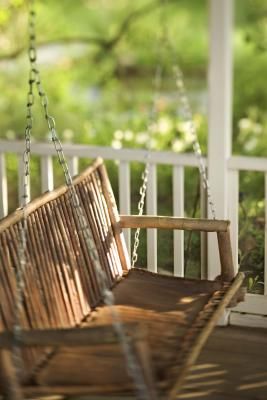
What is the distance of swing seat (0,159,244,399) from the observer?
293 cm

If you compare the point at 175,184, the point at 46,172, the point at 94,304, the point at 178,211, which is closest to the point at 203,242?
the point at 178,211

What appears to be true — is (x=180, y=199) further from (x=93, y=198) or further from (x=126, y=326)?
(x=126, y=326)

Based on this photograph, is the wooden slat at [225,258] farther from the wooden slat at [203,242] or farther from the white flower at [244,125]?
the white flower at [244,125]

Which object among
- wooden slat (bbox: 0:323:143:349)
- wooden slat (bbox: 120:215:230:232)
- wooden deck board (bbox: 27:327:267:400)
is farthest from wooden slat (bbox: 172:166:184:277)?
wooden slat (bbox: 0:323:143:349)

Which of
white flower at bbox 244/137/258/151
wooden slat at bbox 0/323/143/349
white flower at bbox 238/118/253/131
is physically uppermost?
white flower at bbox 238/118/253/131

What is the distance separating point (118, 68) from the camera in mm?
10250

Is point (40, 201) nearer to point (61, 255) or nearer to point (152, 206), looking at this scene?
point (61, 255)

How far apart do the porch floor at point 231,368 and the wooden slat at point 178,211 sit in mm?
363

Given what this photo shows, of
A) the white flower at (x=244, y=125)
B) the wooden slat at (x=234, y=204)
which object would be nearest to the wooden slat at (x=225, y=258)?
the wooden slat at (x=234, y=204)

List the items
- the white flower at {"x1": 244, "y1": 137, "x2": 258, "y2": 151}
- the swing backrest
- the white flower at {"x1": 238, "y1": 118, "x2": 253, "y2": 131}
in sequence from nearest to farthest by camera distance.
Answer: the swing backrest, the white flower at {"x1": 244, "y1": 137, "x2": 258, "y2": 151}, the white flower at {"x1": 238, "y1": 118, "x2": 253, "y2": 131}

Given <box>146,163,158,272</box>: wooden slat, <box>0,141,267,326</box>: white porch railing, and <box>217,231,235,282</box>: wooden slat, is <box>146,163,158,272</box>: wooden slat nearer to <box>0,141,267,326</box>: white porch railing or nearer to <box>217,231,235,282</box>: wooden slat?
<box>0,141,267,326</box>: white porch railing

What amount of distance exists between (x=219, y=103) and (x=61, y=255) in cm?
114

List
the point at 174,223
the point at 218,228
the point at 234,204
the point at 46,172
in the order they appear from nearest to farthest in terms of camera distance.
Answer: the point at 218,228
the point at 174,223
the point at 234,204
the point at 46,172

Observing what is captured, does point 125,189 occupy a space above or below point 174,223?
above
